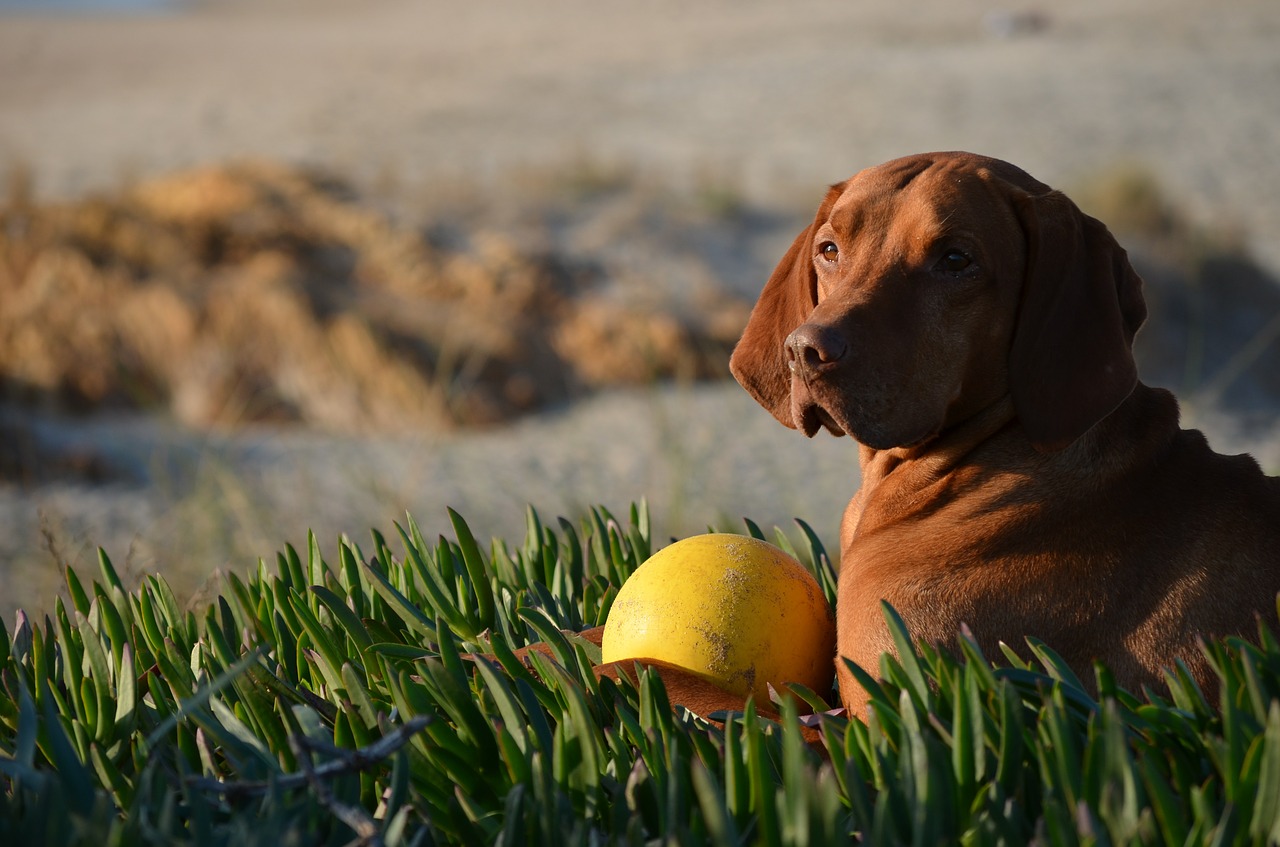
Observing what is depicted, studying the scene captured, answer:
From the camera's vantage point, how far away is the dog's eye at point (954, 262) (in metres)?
2.62

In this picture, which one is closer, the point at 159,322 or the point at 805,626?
the point at 805,626

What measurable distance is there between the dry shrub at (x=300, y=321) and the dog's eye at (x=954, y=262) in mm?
6159

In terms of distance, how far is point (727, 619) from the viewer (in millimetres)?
2689

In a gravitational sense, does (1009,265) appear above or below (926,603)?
above

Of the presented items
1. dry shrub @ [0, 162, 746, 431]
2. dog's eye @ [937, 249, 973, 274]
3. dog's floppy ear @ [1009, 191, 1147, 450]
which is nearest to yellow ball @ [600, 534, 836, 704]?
dog's floppy ear @ [1009, 191, 1147, 450]

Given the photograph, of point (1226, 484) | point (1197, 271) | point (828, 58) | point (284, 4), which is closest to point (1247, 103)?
point (828, 58)

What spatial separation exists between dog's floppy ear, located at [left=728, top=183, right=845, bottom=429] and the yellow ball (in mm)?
387

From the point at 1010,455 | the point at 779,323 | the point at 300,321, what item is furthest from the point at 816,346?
the point at 300,321

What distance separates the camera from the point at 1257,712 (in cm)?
215

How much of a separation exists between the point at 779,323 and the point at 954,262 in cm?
57

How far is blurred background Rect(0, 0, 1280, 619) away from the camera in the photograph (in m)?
7.56

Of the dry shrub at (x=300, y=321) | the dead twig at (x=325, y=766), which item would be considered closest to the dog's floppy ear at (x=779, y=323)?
the dead twig at (x=325, y=766)

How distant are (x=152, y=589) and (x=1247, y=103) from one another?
21622 millimetres

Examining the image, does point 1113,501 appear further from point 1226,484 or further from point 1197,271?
point 1197,271
